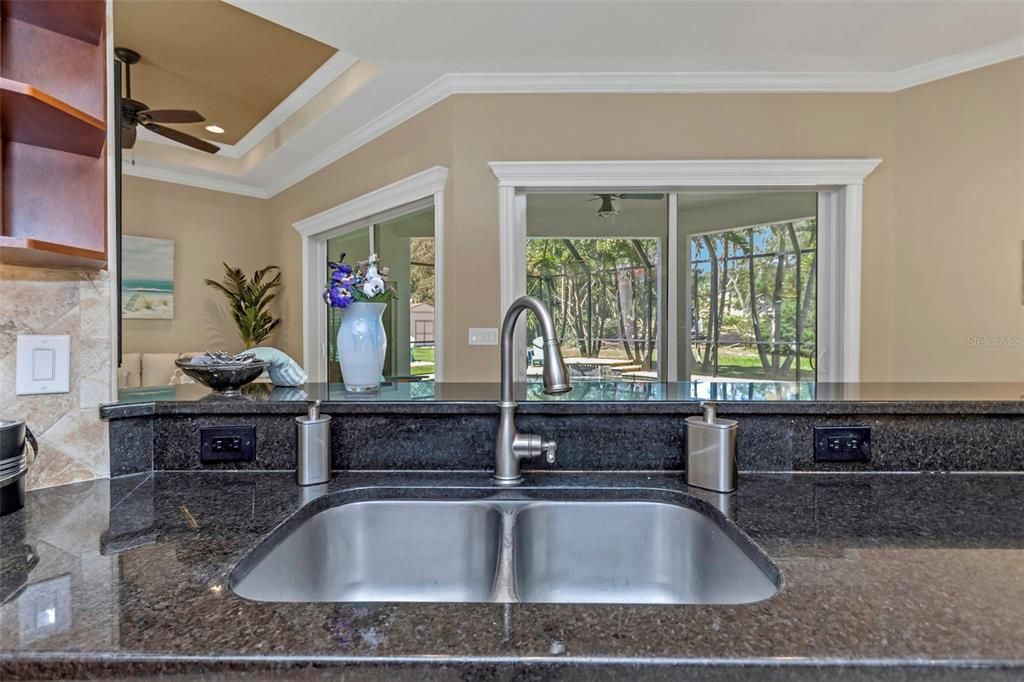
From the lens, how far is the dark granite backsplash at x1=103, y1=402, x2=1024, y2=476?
3.26ft

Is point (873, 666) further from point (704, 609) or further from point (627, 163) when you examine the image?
point (627, 163)

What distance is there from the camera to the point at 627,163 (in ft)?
9.80

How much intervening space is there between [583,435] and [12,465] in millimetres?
953

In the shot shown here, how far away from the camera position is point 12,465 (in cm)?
80

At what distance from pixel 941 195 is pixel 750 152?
106cm

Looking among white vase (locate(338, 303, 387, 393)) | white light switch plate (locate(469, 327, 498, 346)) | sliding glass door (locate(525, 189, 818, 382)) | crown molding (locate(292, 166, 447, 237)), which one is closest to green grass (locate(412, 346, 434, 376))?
white light switch plate (locate(469, 327, 498, 346))

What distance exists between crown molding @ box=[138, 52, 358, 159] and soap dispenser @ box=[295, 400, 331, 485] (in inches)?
110

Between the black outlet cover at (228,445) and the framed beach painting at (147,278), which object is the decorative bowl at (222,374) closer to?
the black outlet cover at (228,445)

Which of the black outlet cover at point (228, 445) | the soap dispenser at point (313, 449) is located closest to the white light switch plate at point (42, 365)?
the black outlet cover at point (228, 445)

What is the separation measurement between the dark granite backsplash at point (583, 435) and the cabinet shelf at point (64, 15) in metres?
0.70

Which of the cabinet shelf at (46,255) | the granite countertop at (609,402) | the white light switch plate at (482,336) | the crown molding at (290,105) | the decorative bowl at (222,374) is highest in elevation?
the crown molding at (290,105)

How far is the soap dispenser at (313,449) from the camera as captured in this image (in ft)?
3.06

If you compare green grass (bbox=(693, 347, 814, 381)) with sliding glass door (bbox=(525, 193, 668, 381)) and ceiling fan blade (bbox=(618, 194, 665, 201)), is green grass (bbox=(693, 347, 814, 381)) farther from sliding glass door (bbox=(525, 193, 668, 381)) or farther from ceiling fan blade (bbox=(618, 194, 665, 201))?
ceiling fan blade (bbox=(618, 194, 665, 201))

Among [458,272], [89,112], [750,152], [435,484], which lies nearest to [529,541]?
[435,484]
